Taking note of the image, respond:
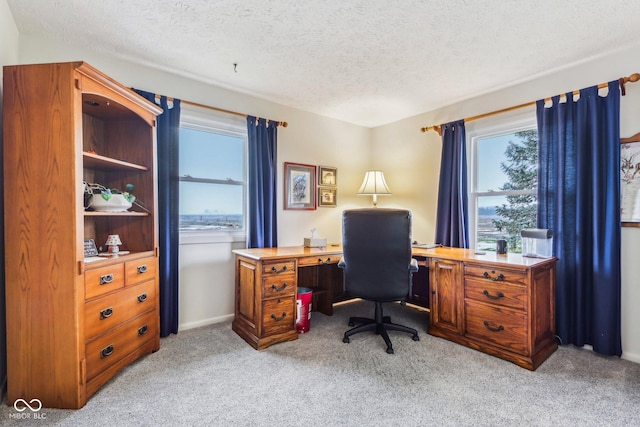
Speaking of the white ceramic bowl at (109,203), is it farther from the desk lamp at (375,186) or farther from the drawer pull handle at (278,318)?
the desk lamp at (375,186)

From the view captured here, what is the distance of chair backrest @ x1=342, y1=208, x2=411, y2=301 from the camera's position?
2.47m

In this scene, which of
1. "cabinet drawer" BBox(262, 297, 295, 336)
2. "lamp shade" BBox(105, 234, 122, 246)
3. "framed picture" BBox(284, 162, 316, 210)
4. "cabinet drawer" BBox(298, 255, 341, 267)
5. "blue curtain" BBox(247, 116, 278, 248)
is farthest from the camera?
"framed picture" BBox(284, 162, 316, 210)

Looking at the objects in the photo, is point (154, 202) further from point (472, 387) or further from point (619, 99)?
point (619, 99)

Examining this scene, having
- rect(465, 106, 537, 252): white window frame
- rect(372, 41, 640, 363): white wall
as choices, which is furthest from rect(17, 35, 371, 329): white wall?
rect(465, 106, 537, 252): white window frame

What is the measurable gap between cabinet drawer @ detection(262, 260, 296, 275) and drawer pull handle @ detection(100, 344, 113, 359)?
3.63ft

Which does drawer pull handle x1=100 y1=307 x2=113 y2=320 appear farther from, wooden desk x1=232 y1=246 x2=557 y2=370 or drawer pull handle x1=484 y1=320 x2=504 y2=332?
drawer pull handle x1=484 y1=320 x2=504 y2=332

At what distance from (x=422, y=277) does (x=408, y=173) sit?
1.28m

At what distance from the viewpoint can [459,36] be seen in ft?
7.22

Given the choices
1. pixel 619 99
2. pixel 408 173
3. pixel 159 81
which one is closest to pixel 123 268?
pixel 159 81

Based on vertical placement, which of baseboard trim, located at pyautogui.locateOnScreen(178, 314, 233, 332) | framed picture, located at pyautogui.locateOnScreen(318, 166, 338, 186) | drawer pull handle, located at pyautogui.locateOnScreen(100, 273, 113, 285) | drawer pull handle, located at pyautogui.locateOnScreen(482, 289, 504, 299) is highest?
framed picture, located at pyautogui.locateOnScreen(318, 166, 338, 186)

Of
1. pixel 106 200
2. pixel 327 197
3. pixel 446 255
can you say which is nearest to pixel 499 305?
pixel 446 255

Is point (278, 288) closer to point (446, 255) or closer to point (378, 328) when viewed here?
point (378, 328)

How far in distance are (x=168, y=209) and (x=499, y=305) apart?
278 centimetres

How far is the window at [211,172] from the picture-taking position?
119 inches
